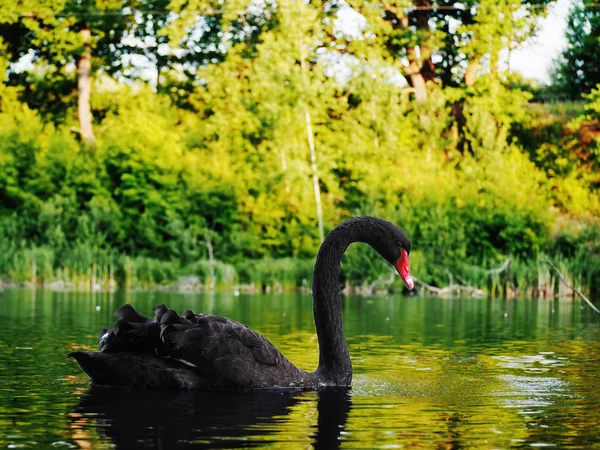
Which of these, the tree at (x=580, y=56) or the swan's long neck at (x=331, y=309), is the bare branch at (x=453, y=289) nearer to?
the tree at (x=580, y=56)

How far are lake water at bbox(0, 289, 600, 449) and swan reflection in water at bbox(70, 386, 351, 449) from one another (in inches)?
0.4

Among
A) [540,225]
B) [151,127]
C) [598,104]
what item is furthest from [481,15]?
[151,127]

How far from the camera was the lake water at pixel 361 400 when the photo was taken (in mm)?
6309

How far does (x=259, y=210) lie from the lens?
36062mm

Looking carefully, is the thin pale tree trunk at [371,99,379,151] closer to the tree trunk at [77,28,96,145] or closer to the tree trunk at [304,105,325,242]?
the tree trunk at [304,105,325,242]

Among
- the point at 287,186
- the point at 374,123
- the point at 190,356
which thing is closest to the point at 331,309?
the point at 190,356

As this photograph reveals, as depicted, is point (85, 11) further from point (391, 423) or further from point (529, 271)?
point (391, 423)

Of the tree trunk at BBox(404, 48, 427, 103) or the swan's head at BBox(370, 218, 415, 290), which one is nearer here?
the swan's head at BBox(370, 218, 415, 290)

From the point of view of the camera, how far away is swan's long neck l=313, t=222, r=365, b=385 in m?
8.70

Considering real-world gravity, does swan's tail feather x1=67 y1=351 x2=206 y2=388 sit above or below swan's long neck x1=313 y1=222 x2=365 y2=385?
below

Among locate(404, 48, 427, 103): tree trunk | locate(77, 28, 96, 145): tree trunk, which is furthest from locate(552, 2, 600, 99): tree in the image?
locate(77, 28, 96, 145): tree trunk

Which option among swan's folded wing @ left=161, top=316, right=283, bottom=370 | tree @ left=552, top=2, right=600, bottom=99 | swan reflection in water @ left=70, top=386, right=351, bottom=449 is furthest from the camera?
tree @ left=552, top=2, right=600, bottom=99

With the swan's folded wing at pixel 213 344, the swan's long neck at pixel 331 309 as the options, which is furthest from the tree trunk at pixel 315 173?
the swan's folded wing at pixel 213 344

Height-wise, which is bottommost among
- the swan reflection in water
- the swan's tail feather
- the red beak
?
the swan reflection in water
